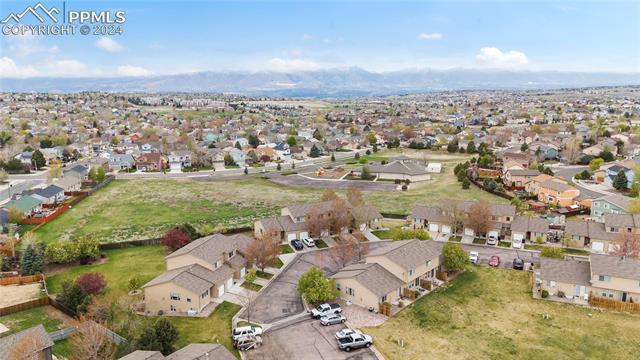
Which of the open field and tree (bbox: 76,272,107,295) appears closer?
tree (bbox: 76,272,107,295)

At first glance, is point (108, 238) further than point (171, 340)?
Yes

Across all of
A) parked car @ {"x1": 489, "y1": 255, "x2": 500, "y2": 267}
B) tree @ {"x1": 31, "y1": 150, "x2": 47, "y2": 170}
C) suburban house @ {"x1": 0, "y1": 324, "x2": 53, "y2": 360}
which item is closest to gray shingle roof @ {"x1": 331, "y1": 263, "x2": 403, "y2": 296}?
parked car @ {"x1": 489, "y1": 255, "x2": 500, "y2": 267}

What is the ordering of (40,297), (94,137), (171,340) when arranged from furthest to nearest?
(94,137) < (40,297) < (171,340)

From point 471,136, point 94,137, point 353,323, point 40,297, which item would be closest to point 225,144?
point 94,137

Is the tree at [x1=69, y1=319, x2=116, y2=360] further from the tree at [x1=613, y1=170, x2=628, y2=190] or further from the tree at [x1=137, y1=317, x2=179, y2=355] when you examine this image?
the tree at [x1=613, y1=170, x2=628, y2=190]

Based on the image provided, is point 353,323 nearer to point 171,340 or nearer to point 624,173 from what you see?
point 171,340
